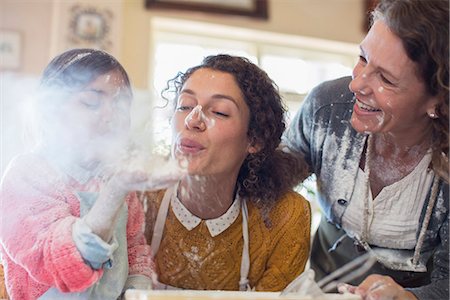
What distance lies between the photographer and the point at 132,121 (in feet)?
1.64

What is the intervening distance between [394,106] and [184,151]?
0.65ft

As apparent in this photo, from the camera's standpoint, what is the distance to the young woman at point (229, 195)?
0.53m

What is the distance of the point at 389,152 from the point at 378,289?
0.17 meters

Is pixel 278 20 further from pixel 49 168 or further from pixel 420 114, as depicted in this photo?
pixel 49 168

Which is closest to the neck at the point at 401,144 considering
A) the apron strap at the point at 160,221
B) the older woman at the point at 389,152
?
the older woman at the point at 389,152

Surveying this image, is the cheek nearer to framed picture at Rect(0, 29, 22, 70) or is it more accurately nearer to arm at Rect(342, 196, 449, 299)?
arm at Rect(342, 196, 449, 299)

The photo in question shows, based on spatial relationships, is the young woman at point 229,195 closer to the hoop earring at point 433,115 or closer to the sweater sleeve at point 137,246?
the sweater sleeve at point 137,246

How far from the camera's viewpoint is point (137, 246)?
0.51 m

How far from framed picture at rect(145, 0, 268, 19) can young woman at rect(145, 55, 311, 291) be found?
232mm

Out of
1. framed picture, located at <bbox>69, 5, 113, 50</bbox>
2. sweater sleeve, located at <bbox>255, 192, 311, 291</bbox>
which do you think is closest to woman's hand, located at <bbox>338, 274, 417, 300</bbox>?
sweater sleeve, located at <bbox>255, 192, 311, 291</bbox>

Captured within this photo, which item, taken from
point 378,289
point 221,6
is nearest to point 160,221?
point 378,289

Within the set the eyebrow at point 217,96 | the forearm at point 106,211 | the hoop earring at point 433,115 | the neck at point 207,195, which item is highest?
the hoop earring at point 433,115

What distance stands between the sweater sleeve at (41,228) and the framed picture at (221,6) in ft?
1.23

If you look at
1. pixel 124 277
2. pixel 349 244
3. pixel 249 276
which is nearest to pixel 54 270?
pixel 124 277
